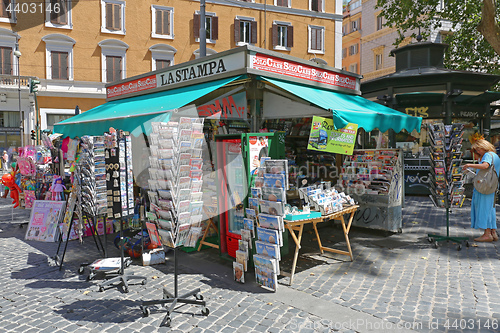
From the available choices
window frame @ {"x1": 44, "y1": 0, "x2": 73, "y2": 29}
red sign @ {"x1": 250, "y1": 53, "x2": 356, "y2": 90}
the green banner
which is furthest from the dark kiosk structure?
window frame @ {"x1": 44, "y1": 0, "x2": 73, "y2": 29}

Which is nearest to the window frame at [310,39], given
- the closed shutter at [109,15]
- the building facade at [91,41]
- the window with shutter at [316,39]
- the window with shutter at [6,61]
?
the window with shutter at [316,39]

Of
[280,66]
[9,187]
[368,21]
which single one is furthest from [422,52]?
[368,21]

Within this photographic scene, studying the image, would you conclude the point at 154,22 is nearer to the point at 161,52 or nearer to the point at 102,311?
the point at 161,52

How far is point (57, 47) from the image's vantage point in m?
22.3

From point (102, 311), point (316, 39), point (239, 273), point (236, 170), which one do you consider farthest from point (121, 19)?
point (102, 311)

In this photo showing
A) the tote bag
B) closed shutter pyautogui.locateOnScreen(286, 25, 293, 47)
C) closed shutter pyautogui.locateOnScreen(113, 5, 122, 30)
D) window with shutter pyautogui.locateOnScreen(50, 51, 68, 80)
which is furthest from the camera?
closed shutter pyautogui.locateOnScreen(286, 25, 293, 47)

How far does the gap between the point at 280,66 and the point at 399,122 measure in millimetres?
2409

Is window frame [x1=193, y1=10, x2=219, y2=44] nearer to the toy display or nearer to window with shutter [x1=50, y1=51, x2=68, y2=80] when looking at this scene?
window with shutter [x1=50, y1=51, x2=68, y2=80]

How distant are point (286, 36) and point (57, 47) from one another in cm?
1560

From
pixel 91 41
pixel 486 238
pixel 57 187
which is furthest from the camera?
pixel 91 41

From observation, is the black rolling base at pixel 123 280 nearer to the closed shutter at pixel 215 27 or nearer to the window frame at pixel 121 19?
the window frame at pixel 121 19

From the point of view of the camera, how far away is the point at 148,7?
2388 cm

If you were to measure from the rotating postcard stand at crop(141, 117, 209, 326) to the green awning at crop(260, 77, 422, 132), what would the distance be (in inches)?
87.3

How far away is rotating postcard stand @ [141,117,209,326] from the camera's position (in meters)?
3.92
